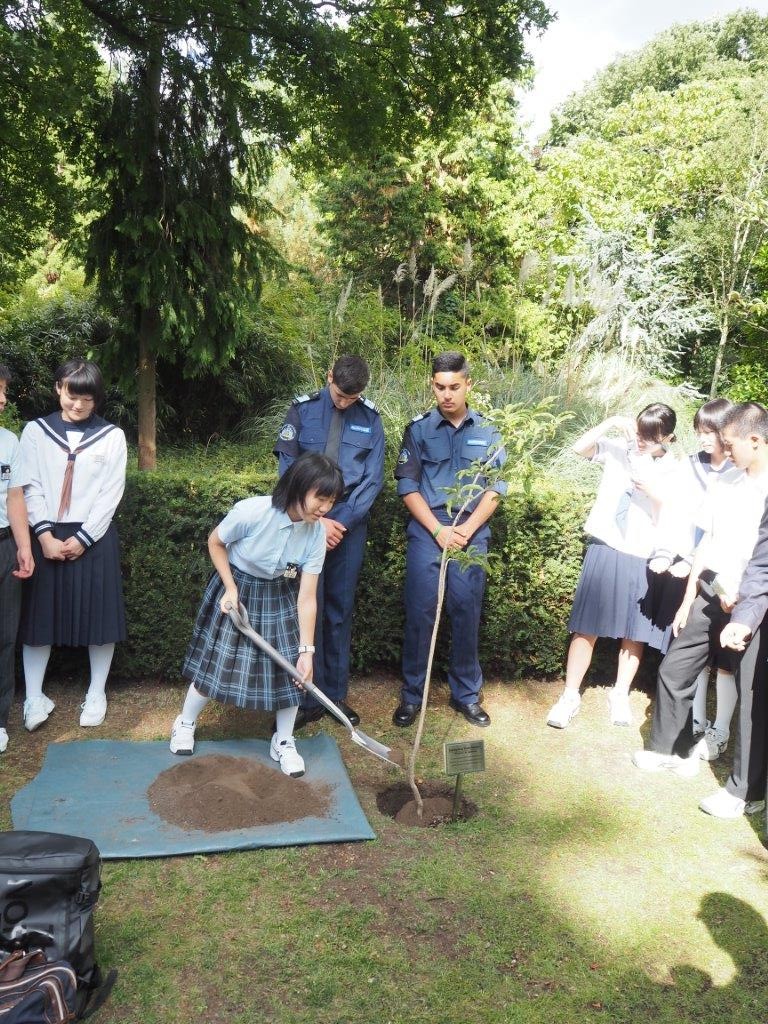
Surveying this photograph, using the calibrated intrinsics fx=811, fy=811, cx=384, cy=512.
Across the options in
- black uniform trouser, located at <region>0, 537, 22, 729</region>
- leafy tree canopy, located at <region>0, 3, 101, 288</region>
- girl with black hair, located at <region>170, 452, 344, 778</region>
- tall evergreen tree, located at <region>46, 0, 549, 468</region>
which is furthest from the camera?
tall evergreen tree, located at <region>46, 0, 549, 468</region>

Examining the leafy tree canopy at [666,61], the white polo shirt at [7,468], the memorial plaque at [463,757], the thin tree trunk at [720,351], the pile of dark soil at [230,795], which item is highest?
the leafy tree canopy at [666,61]

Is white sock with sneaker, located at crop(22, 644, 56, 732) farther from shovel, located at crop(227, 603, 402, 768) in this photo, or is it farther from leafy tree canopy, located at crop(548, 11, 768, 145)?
leafy tree canopy, located at crop(548, 11, 768, 145)

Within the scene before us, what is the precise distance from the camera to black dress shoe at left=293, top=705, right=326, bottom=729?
4.45 metres

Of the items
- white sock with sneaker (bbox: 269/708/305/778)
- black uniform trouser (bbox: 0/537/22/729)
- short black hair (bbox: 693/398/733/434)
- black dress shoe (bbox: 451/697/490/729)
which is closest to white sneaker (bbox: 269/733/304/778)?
white sock with sneaker (bbox: 269/708/305/778)

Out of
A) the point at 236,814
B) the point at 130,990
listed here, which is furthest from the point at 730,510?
the point at 130,990

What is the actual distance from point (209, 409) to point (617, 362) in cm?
495

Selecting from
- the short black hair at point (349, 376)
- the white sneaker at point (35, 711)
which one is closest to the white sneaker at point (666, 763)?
the short black hair at point (349, 376)

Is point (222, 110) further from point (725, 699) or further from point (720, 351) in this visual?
point (720, 351)

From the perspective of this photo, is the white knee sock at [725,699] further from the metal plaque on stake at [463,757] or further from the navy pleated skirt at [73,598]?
the navy pleated skirt at [73,598]

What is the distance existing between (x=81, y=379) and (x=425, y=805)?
8.63 feet

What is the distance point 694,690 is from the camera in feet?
13.6

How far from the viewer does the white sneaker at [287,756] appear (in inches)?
152

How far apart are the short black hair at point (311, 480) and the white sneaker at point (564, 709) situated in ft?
6.70

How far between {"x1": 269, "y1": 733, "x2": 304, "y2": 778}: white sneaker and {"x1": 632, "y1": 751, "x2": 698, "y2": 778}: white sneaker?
1755mm
